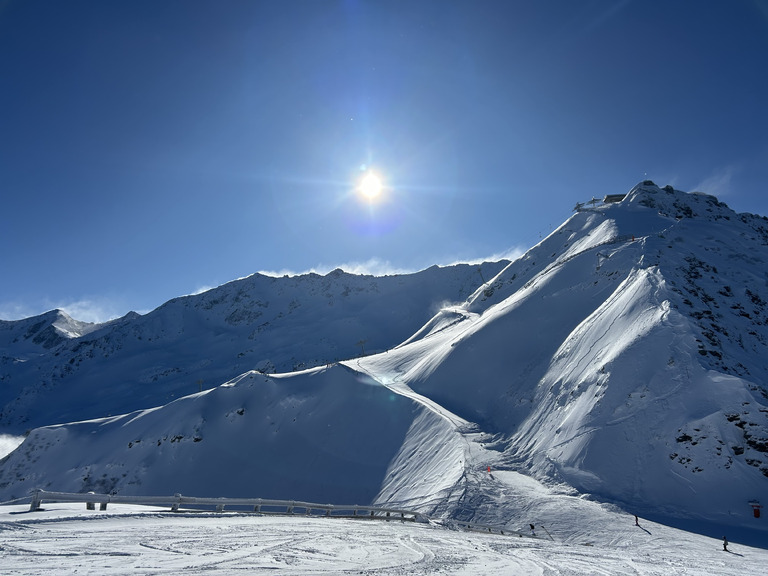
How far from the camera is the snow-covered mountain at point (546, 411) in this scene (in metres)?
26.4

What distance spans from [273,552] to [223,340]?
6049 inches

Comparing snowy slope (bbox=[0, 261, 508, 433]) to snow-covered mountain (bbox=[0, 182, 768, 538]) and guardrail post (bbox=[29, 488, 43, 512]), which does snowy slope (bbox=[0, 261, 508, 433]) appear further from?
guardrail post (bbox=[29, 488, 43, 512])

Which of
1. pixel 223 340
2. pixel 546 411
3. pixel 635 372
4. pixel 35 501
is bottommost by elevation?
pixel 35 501

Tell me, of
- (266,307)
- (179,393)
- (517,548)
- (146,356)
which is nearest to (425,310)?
(266,307)

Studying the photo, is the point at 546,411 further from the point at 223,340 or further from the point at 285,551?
the point at 223,340

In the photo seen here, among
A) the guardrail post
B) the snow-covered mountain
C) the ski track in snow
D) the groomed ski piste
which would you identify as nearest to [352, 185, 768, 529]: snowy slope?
the snow-covered mountain

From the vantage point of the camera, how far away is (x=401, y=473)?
3750 cm

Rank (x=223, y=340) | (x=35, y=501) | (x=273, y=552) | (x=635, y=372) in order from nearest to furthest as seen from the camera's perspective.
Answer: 1. (x=273, y=552)
2. (x=35, y=501)
3. (x=635, y=372)
4. (x=223, y=340)

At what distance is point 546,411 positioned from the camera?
35.7 metres

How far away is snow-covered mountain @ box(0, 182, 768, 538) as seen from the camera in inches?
1040

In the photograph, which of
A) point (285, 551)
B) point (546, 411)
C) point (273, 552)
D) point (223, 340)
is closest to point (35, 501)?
point (273, 552)

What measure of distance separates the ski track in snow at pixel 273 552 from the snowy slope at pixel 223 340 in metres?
93.5

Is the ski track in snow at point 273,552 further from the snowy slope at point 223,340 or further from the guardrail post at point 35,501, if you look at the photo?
the snowy slope at point 223,340

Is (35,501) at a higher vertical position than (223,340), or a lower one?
lower
